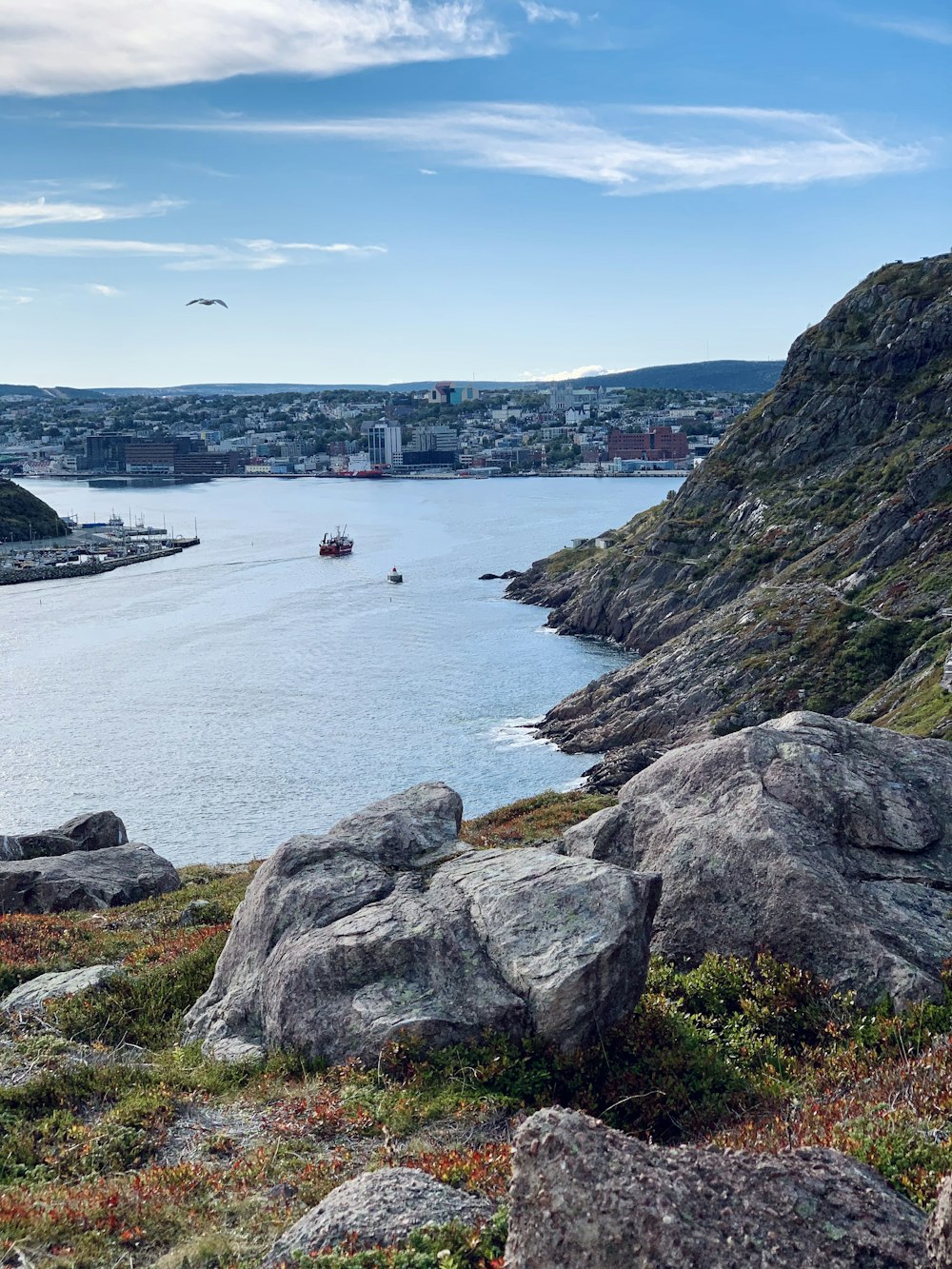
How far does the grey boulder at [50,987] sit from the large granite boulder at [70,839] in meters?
12.6

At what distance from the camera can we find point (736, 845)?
14.9 metres

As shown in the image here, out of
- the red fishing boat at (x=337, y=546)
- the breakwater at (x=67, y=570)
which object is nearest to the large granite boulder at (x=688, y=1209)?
the breakwater at (x=67, y=570)

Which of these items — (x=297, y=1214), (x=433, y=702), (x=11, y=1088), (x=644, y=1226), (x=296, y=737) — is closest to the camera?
(x=644, y=1226)

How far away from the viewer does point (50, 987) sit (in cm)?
1620

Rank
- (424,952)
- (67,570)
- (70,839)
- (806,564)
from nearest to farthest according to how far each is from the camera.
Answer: (424,952), (70,839), (806,564), (67,570)

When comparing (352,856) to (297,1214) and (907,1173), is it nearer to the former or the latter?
(297,1214)

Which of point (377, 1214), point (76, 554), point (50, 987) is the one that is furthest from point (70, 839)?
point (76, 554)

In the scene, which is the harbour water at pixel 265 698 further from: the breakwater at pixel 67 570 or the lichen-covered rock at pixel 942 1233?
the lichen-covered rock at pixel 942 1233

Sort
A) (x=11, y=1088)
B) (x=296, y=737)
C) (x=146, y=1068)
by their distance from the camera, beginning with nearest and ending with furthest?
(x=11, y=1088) → (x=146, y=1068) → (x=296, y=737)

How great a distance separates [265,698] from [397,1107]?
247 ft

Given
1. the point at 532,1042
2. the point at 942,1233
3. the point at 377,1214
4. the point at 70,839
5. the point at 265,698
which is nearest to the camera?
the point at 942,1233

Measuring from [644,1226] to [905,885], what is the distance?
900cm

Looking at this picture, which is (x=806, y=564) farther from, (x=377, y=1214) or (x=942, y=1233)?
(x=942, y=1233)

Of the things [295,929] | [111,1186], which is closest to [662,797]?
[295,929]
